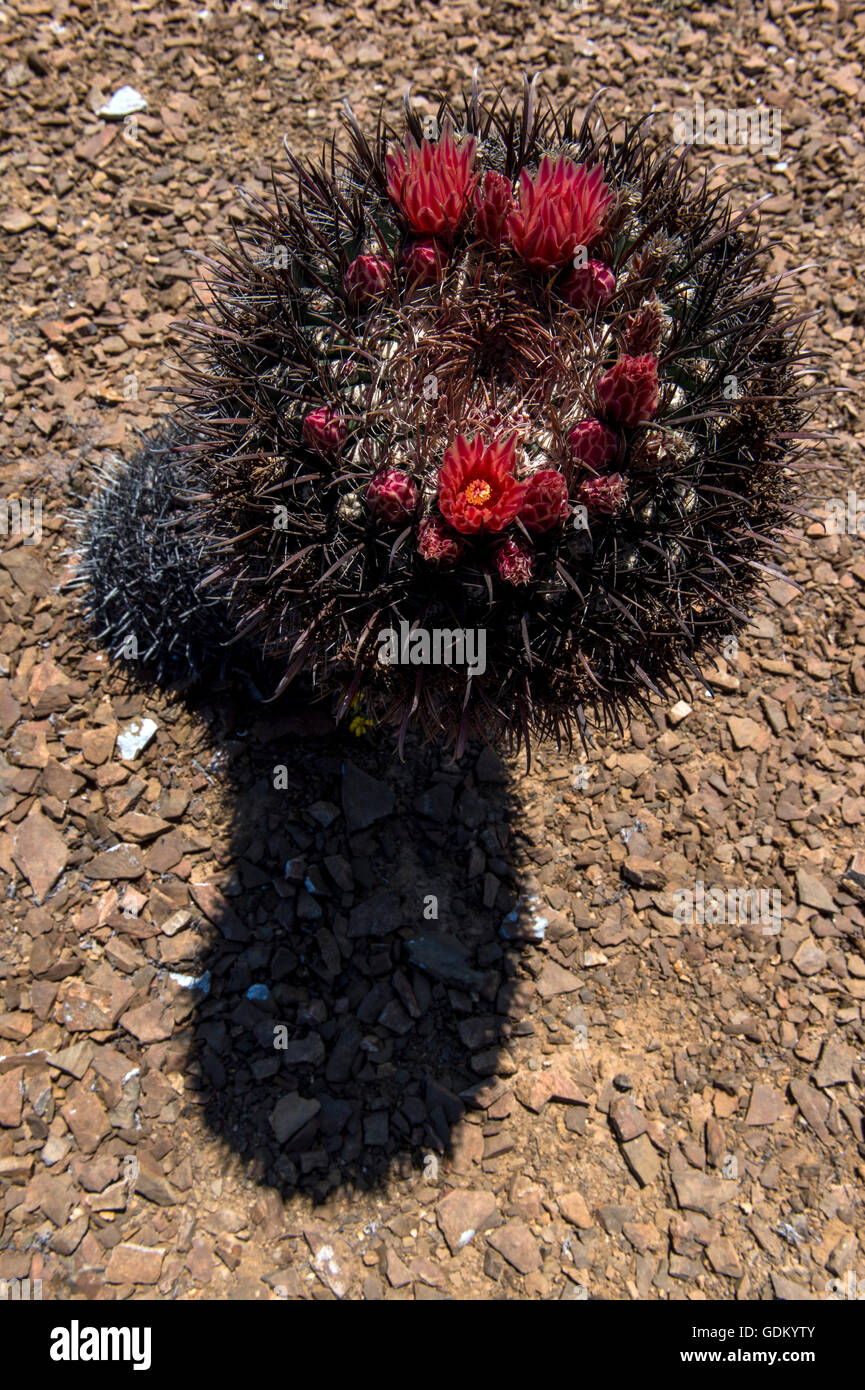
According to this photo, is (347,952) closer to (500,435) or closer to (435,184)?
(500,435)

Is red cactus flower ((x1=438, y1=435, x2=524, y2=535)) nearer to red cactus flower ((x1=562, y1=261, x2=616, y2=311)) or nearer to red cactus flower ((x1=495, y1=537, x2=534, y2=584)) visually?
red cactus flower ((x1=495, y1=537, x2=534, y2=584))

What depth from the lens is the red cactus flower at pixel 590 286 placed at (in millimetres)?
2682

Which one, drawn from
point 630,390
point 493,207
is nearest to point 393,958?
point 630,390

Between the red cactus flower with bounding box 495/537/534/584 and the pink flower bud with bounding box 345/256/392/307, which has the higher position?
the pink flower bud with bounding box 345/256/392/307

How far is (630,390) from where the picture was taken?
240 cm

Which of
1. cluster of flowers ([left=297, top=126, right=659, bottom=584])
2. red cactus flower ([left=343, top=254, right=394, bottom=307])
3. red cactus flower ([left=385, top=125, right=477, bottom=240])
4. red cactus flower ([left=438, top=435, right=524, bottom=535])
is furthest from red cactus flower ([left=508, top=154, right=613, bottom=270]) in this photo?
red cactus flower ([left=438, top=435, right=524, bottom=535])

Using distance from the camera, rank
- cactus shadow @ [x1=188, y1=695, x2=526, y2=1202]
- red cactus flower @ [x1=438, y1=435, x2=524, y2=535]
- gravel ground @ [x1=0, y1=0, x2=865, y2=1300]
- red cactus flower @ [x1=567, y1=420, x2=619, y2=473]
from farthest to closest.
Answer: cactus shadow @ [x1=188, y1=695, x2=526, y2=1202]
gravel ground @ [x1=0, y1=0, x2=865, y2=1300]
red cactus flower @ [x1=567, y1=420, x2=619, y2=473]
red cactus flower @ [x1=438, y1=435, x2=524, y2=535]

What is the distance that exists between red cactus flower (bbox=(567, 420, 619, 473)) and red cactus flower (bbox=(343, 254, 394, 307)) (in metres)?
0.70

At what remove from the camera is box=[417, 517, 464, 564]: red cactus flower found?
238 cm

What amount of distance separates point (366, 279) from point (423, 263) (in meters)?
0.17

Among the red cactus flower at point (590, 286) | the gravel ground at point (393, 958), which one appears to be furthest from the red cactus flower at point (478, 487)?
the gravel ground at point (393, 958)

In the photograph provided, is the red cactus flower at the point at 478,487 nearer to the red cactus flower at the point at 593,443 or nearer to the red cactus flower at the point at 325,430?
the red cactus flower at the point at 593,443
